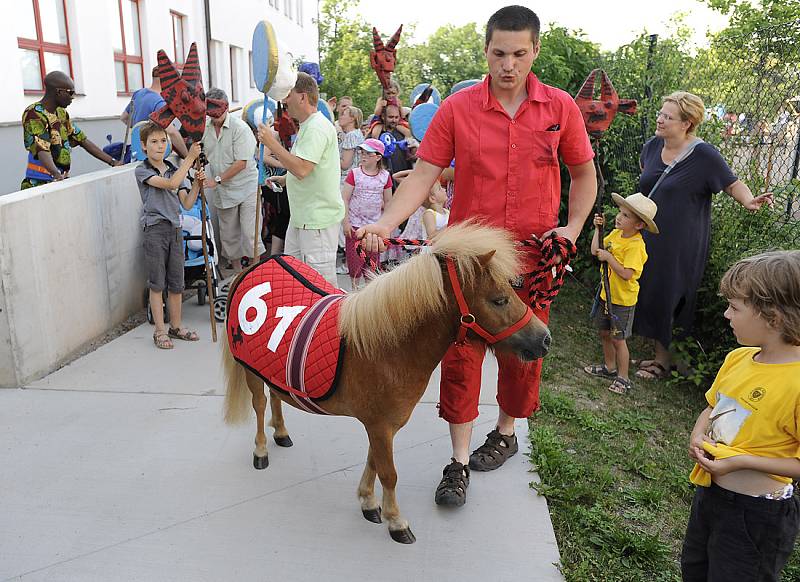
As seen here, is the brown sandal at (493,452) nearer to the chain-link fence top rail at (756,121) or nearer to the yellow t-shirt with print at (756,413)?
the yellow t-shirt with print at (756,413)

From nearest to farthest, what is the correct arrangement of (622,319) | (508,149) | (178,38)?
(508,149), (622,319), (178,38)

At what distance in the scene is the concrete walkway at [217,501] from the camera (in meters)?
2.68

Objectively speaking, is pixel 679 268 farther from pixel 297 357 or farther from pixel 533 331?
pixel 297 357

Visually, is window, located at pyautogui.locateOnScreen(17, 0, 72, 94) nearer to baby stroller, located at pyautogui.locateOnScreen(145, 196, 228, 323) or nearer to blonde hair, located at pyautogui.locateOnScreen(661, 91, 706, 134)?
baby stroller, located at pyautogui.locateOnScreen(145, 196, 228, 323)

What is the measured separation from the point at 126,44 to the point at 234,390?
1167 cm

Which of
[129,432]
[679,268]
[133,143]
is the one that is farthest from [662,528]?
[133,143]

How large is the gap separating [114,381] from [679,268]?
4216 mm

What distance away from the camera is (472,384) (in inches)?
127

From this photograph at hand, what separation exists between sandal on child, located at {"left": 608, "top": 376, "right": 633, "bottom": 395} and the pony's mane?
9.01 feet

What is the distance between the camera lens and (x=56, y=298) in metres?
A: 4.54

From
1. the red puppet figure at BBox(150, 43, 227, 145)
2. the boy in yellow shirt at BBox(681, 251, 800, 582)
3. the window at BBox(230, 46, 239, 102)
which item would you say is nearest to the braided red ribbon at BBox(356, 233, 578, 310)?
the boy in yellow shirt at BBox(681, 251, 800, 582)

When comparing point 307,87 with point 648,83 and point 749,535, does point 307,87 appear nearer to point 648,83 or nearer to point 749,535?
point 648,83

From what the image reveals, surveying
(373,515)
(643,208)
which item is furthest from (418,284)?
(643,208)

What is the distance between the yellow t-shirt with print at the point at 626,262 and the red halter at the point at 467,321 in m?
2.54
